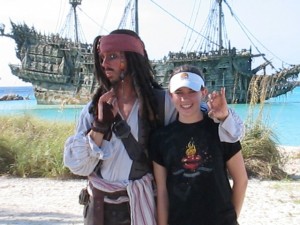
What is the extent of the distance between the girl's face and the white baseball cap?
0.7 inches

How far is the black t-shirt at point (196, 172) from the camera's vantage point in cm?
202

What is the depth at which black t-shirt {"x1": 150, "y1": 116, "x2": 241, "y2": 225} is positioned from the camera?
6.62 feet

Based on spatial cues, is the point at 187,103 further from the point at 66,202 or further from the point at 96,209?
the point at 66,202

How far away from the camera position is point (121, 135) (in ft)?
6.70

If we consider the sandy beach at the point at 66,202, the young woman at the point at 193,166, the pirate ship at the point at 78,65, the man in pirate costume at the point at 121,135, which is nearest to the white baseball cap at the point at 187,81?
the young woman at the point at 193,166

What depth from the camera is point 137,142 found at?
6.84 ft

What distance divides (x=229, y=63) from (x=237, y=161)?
38073mm

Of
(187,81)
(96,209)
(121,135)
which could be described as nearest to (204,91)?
(187,81)

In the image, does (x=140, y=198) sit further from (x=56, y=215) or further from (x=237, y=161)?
(x=56, y=215)

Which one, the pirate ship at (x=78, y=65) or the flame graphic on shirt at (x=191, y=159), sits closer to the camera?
the flame graphic on shirt at (x=191, y=159)

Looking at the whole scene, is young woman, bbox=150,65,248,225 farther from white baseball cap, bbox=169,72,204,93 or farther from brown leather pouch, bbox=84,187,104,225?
brown leather pouch, bbox=84,187,104,225

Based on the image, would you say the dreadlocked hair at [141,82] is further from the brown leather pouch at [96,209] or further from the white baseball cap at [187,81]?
the brown leather pouch at [96,209]

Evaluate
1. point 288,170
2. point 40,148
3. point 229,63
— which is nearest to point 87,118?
point 40,148

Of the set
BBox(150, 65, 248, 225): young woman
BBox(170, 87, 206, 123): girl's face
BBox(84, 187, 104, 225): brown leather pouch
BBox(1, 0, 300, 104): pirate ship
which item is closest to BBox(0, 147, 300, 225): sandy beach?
BBox(84, 187, 104, 225): brown leather pouch
